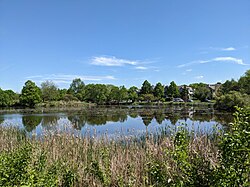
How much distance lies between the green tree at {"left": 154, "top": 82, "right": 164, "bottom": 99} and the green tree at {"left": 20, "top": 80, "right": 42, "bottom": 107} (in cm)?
3967

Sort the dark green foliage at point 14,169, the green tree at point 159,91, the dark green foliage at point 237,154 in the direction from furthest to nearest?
the green tree at point 159,91 → the dark green foliage at point 14,169 → the dark green foliage at point 237,154

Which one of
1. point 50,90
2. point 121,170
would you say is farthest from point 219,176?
point 50,90

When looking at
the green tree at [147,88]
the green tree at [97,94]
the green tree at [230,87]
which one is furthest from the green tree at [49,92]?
the green tree at [230,87]

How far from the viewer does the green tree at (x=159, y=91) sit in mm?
80312

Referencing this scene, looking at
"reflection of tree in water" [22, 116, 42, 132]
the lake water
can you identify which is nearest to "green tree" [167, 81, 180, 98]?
the lake water

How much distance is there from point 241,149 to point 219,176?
480 mm

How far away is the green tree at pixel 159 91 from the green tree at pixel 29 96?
130 ft

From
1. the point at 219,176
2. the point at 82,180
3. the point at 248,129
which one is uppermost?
the point at 248,129

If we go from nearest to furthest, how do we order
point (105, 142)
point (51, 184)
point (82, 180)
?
point (51, 184)
point (82, 180)
point (105, 142)

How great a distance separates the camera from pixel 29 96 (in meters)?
55.1

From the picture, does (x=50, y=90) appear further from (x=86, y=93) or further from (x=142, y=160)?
(x=142, y=160)

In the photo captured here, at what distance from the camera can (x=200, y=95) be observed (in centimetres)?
7638

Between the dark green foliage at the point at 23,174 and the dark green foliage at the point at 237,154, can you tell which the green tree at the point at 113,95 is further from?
the dark green foliage at the point at 237,154

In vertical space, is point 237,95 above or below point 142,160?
above
